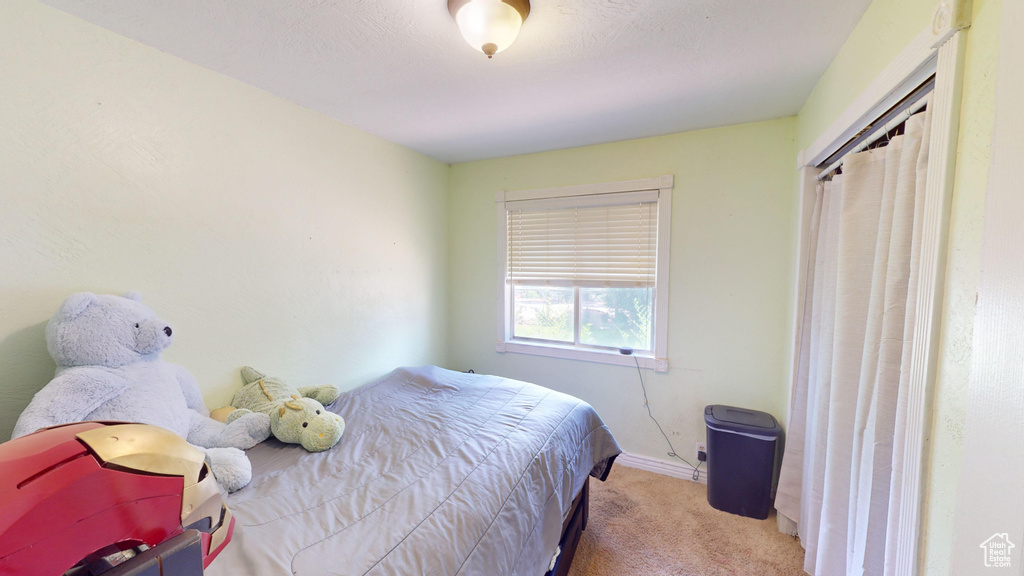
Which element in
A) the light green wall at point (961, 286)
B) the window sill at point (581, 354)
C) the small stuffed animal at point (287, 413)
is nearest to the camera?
the light green wall at point (961, 286)

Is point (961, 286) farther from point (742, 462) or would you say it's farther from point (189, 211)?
point (189, 211)

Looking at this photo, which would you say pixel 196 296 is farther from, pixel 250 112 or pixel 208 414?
pixel 250 112

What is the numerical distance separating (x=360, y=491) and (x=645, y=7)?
74.2 inches

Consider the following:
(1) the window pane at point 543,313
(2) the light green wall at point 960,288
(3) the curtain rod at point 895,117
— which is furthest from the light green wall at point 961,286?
(1) the window pane at point 543,313

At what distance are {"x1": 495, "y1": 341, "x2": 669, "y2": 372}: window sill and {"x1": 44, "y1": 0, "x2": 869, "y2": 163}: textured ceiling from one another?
1.55m

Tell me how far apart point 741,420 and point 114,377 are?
9.18 ft

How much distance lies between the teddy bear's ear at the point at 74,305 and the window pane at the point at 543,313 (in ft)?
7.57

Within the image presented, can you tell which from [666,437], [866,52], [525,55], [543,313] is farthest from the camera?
[543,313]

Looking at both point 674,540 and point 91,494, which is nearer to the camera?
point 91,494

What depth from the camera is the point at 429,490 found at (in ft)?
3.91

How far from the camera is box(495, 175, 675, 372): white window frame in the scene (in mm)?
2418

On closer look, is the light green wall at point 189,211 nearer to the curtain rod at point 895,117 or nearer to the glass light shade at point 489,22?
the glass light shade at point 489,22

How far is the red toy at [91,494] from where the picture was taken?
0.38 metres

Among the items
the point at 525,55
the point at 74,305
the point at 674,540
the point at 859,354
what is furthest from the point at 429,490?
the point at 525,55
